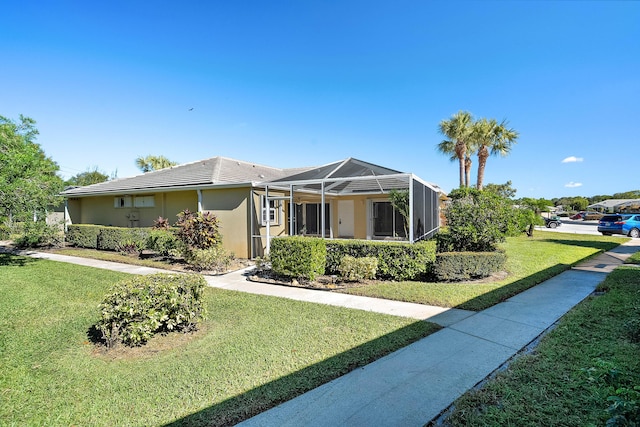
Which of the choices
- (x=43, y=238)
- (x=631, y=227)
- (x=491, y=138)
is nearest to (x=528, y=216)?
(x=631, y=227)

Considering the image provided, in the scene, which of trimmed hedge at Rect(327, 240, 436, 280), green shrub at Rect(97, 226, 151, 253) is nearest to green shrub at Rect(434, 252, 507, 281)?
trimmed hedge at Rect(327, 240, 436, 280)

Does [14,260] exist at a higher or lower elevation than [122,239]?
lower

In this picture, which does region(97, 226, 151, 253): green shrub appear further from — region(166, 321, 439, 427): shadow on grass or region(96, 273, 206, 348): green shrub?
region(166, 321, 439, 427): shadow on grass

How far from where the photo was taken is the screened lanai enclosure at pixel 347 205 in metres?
10.1

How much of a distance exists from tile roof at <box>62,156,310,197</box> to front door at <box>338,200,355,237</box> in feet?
12.2

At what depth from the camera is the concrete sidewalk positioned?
2787 mm

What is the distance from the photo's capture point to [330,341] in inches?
178

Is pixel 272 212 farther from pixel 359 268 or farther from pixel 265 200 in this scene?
pixel 359 268

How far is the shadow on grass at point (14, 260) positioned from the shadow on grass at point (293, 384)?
1306 centimetres

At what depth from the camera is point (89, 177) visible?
132 ft

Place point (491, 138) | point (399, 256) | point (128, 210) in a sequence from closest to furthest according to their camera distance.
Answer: point (399, 256) < point (128, 210) < point (491, 138)

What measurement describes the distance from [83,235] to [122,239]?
3390 mm

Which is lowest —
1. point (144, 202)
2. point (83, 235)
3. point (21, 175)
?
point (83, 235)

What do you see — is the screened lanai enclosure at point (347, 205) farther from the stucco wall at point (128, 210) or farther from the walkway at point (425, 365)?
the stucco wall at point (128, 210)
